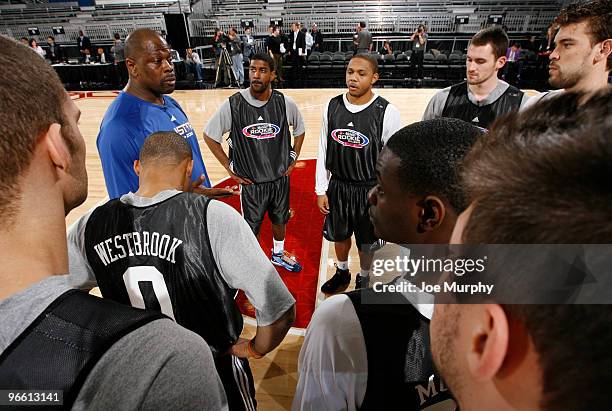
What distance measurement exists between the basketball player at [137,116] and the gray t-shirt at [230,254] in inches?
39.6

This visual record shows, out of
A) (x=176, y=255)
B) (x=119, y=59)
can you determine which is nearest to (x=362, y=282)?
(x=176, y=255)

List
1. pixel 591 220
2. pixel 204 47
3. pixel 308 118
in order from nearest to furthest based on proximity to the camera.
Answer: pixel 591 220
pixel 308 118
pixel 204 47

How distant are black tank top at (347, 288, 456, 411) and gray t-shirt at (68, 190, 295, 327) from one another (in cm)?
47

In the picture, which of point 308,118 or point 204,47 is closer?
point 308,118

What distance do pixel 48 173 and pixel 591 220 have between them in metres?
0.92

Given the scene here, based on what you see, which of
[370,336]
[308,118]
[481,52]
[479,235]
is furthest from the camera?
[308,118]

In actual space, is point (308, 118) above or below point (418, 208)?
below

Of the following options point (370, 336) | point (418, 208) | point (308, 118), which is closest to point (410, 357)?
point (370, 336)

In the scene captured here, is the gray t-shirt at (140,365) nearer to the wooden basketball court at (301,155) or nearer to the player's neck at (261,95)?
the wooden basketball court at (301,155)

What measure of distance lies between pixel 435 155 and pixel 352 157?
1.88 metres

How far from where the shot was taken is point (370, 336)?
3.52ft

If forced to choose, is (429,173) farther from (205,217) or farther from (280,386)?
(280,386)

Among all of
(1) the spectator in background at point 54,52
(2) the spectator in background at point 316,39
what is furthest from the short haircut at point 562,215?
(1) the spectator in background at point 54,52

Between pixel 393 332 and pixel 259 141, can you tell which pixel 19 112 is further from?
pixel 259 141
